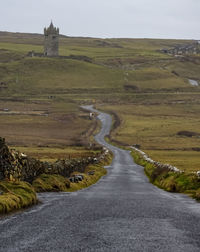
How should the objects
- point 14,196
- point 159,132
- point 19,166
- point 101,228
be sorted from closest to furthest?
point 101,228
point 14,196
point 19,166
point 159,132

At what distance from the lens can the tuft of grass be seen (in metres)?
20.6

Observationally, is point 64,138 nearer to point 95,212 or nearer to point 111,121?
point 111,121

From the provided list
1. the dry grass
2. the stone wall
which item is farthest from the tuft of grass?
the dry grass

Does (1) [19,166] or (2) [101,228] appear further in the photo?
(1) [19,166]

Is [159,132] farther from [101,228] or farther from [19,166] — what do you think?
[101,228]

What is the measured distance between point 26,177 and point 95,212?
32.6 ft

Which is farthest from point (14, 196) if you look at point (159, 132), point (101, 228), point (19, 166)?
point (159, 132)

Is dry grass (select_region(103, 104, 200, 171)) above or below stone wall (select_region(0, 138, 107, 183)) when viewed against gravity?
below

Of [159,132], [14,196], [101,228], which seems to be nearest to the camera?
[101,228]

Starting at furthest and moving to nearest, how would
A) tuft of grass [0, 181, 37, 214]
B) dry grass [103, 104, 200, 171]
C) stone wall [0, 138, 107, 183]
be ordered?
dry grass [103, 104, 200, 171]
stone wall [0, 138, 107, 183]
tuft of grass [0, 181, 37, 214]

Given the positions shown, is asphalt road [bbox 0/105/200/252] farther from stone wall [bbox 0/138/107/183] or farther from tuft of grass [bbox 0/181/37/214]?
stone wall [bbox 0/138/107/183]

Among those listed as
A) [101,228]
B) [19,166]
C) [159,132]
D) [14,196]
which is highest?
[101,228]

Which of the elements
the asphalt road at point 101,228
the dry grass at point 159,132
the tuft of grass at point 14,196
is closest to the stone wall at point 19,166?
the tuft of grass at point 14,196

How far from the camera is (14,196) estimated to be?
22250mm
